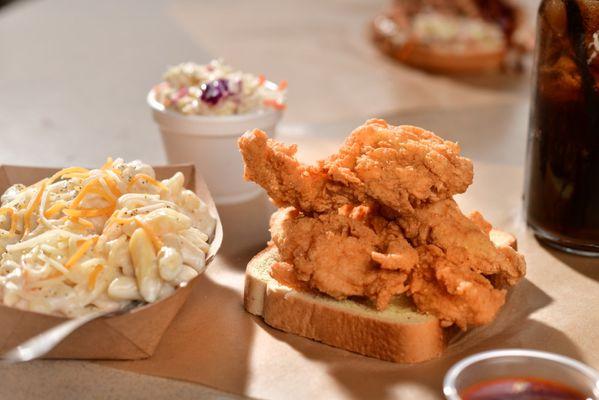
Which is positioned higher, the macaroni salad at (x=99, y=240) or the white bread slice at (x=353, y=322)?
the macaroni salad at (x=99, y=240)

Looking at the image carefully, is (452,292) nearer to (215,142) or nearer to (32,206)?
(32,206)

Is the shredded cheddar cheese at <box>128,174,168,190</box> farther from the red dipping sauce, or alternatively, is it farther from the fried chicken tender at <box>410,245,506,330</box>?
the red dipping sauce

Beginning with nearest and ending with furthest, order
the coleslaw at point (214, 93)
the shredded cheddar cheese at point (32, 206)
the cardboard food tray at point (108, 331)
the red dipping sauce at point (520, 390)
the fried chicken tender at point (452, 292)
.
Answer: the red dipping sauce at point (520, 390) < the cardboard food tray at point (108, 331) < the fried chicken tender at point (452, 292) < the shredded cheddar cheese at point (32, 206) < the coleslaw at point (214, 93)

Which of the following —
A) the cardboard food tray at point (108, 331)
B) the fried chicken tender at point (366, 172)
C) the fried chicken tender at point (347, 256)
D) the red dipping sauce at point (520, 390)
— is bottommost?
the cardboard food tray at point (108, 331)

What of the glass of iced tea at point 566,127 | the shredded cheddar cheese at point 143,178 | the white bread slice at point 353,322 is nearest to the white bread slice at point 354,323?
the white bread slice at point 353,322

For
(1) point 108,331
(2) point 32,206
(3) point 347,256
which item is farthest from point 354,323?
(2) point 32,206

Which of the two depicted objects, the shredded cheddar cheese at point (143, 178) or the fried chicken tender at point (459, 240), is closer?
the fried chicken tender at point (459, 240)

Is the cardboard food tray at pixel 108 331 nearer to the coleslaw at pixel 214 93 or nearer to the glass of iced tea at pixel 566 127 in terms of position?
the coleslaw at pixel 214 93

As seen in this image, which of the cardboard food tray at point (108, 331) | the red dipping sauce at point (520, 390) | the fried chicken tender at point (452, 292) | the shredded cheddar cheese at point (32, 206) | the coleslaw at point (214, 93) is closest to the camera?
the red dipping sauce at point (520, 390)
